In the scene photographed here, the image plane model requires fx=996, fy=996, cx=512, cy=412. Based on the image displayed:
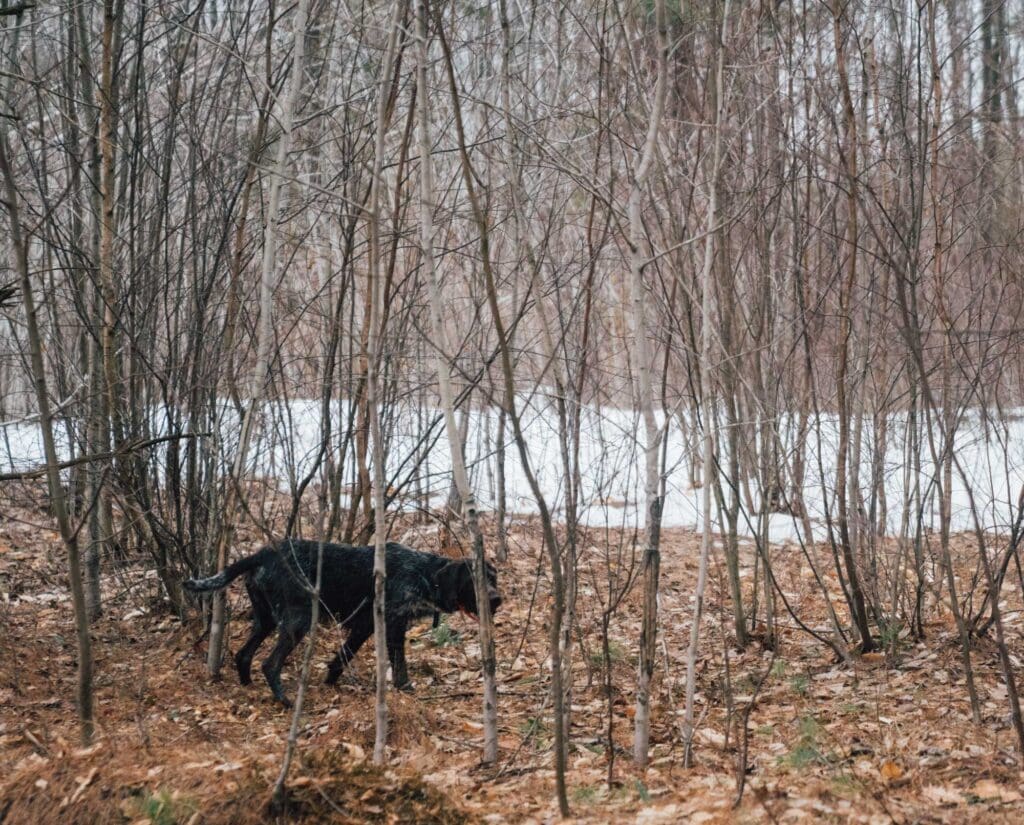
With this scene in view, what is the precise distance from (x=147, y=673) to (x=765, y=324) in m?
4.75

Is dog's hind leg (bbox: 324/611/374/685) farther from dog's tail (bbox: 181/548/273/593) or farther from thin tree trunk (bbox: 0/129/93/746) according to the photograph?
thin tree trunk (bbox: 0/129/93/746)

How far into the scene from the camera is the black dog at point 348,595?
6.05 metres

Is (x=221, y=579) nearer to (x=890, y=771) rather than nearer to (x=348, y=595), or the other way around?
(x=348, y=595)

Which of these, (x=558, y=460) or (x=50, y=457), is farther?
(x=558, y=460)

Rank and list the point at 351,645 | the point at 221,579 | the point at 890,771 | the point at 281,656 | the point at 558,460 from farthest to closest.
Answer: the point at 558,460
the point at 351,645
the point at 281,656
the point at 221,579
the point at 890,771

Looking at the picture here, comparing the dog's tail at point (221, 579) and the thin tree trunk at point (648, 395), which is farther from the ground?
the thin tree trunk at point (648, 395)

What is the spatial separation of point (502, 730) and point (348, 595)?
1382 millimetres

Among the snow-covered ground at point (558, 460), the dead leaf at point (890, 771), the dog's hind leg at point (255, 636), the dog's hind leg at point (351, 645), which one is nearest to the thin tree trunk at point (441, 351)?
the dead leaf at point (890, 771)

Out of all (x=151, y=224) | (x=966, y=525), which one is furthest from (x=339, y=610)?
(x=966, y=525)

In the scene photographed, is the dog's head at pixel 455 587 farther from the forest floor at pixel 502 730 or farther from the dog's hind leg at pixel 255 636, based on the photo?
the dog's hind leg at pixel 255 636

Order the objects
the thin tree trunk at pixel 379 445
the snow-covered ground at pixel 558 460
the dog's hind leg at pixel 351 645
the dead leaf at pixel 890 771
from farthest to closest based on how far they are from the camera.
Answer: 1. the snow-covered ground at pixel 558 460
2. the dog's hind leg at pixel 351 645
3. the dead leaf at pixel 890 771
4. the thin tree trunk at pixel 379 445

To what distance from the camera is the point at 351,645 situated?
626 centimetres

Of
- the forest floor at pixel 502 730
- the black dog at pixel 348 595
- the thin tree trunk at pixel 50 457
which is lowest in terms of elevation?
the forest floor at pixel 502 730

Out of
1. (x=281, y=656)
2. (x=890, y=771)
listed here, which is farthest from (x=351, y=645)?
(x=890, y=771)
